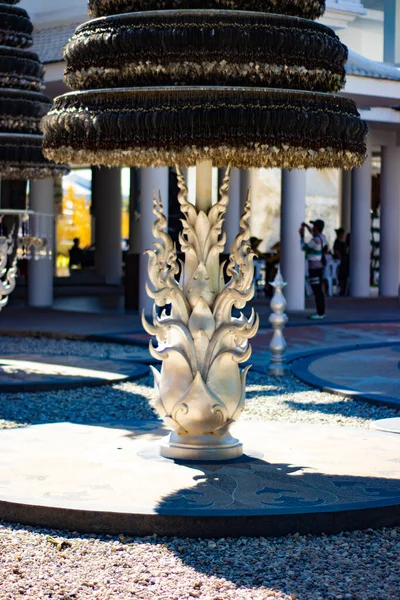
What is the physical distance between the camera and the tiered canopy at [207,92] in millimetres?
6418

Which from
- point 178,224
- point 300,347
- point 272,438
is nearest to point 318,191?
point 178,224

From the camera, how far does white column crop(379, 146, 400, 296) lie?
26609mm

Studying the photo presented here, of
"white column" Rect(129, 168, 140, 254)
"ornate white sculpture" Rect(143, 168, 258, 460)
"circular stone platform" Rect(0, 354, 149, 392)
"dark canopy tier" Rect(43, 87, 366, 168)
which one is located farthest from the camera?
"white column" Rect(129, 168, 140, 254)

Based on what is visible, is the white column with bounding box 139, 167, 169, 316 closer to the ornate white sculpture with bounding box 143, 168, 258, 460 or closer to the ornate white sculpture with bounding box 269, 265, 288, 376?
the ornate white sculpture with bounding box 269, 265, 288, 376

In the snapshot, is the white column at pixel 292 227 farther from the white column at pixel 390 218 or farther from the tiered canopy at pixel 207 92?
the tiered canopy at pixel 207 92

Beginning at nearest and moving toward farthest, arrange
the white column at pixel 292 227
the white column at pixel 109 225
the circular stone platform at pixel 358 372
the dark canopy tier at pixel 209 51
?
the dark canopy tier at pixel 209 51 < the circular stone platform at pixel 358 372 < the white column at pixel 292 227 < the white column at pixel 109 225

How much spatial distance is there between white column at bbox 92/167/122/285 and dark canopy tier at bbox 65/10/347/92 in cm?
2513

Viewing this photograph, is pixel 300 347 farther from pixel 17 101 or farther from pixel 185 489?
pixel 185 489

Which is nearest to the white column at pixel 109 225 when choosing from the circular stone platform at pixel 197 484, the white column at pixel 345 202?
the white column at pixel 345 202

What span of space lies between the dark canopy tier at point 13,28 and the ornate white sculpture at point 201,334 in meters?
Answer: 6.62

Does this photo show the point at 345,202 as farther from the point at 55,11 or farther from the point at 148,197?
the point at 148,197

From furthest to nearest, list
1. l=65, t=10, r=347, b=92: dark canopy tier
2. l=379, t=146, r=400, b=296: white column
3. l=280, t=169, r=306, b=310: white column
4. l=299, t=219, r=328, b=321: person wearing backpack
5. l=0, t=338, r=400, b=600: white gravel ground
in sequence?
l=379, t=146, r=400, b=296: white column
l=280, t=169, r=306, b=310: white column
l=299, t=219, r=328, b=321: person wearing backpack
l=65, t=10, r=347, b=92: dark canopy tier
l=0, t=338, r=400, b=600: white gravel ground

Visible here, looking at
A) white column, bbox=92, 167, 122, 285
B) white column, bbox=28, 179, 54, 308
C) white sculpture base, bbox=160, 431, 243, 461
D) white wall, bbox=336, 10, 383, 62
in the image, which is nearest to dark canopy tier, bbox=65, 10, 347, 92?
white sculpture base, bbox=160, 431, 243, 461

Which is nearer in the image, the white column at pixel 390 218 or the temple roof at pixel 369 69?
the temple roof at pixel 369 69
